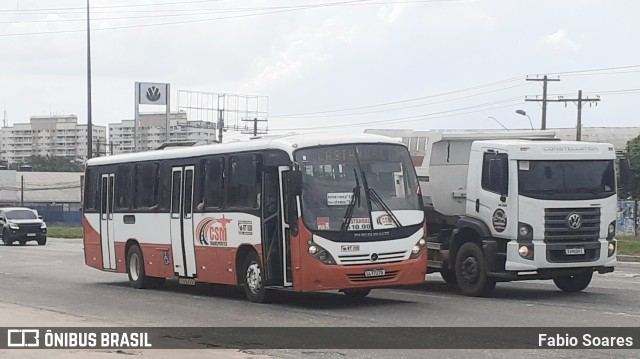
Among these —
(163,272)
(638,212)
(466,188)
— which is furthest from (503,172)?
(638,212)

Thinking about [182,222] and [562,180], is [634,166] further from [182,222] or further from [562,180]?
[182,222]

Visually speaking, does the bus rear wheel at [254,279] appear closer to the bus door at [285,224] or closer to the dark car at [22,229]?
the bus door at [285,224]

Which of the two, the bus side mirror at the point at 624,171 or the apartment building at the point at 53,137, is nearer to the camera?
the bus side mirror at the point at 624,171

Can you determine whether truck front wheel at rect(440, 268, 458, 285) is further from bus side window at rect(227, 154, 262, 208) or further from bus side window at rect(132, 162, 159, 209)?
bus side window at rect(132, 162, 159, 209)

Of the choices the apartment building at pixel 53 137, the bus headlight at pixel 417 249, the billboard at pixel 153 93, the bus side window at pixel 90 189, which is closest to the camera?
the bus headlight at pixel 417 249

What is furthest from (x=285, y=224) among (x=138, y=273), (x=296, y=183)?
(x=138, y=273)

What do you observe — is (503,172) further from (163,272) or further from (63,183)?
(63,183)

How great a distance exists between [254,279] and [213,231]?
1.53 m

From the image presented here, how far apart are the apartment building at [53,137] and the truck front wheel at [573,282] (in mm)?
170184

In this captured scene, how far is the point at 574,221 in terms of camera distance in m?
17.5

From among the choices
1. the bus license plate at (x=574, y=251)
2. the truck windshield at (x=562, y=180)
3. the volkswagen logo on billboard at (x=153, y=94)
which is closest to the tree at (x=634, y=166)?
the volkswagen logo on billboard at (x=153, y=94)

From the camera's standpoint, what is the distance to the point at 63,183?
118000 millimetres

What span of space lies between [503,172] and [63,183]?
105 metres

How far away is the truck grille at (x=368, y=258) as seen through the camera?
53.9ft
